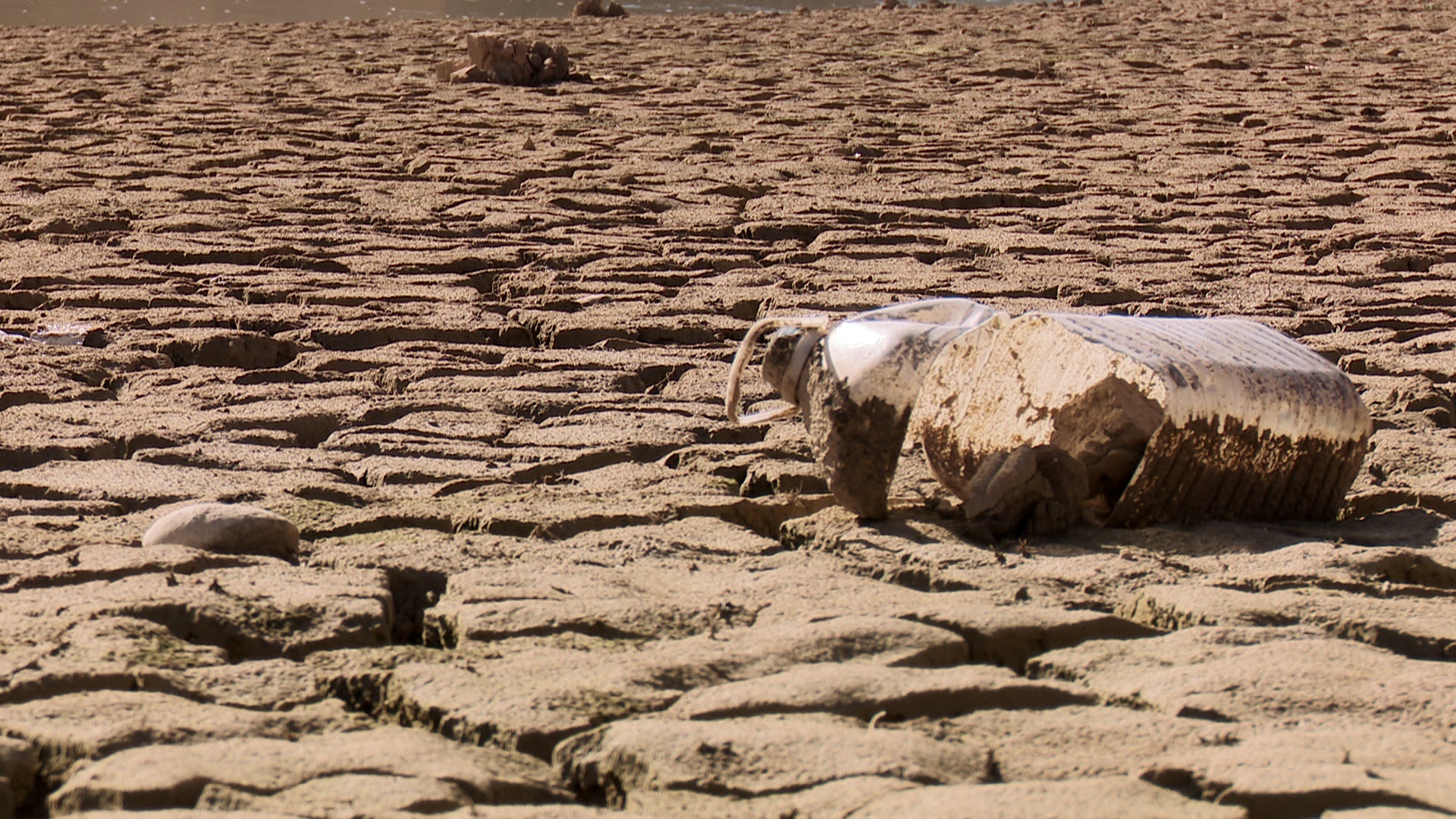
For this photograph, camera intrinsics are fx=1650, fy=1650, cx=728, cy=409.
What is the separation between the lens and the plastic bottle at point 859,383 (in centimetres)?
270

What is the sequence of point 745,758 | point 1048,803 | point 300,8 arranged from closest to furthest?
point 1048,803 → point 745,758 → point 300,8

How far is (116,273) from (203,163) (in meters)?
2.29

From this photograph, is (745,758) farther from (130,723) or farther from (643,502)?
(643,502)

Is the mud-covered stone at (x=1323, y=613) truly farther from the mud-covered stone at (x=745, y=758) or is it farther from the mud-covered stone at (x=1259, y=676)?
the mud-covered stone at (x=745, y=758)

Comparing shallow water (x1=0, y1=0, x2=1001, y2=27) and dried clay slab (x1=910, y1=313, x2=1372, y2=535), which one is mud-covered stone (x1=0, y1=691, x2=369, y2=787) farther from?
shallow water (x1=0, y1=0, x2=1001, y2=27)

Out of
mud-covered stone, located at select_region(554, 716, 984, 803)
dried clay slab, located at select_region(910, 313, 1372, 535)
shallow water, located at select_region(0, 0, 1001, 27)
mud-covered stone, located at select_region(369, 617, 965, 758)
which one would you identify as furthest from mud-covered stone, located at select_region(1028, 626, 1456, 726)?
shallow water, located at select_region(0, 0, 1001, 27)

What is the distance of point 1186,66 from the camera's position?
1082 centimetres

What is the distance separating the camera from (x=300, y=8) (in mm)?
23203

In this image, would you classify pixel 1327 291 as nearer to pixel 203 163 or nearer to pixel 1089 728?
pixel 1089 728

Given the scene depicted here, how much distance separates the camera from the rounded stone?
246 centimetres

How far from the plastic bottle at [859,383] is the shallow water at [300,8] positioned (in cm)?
1709

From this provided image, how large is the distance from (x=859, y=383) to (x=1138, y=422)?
450 mm

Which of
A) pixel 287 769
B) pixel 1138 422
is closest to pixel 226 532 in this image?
pixel 287 769

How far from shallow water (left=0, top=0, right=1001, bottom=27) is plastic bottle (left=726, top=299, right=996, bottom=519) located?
17094mm
